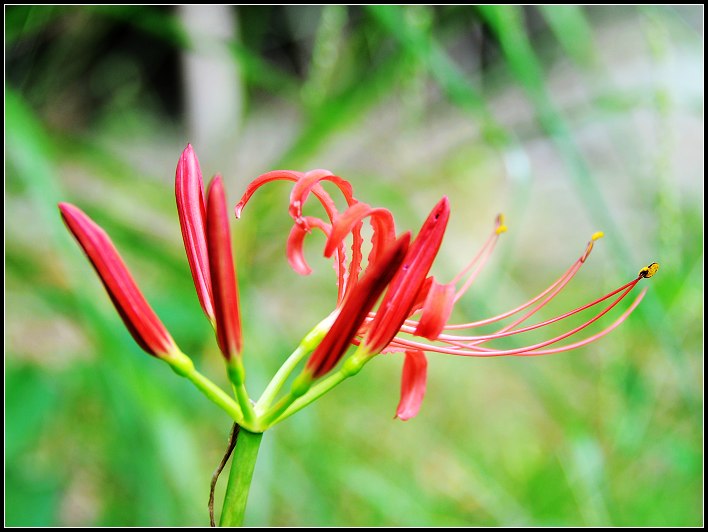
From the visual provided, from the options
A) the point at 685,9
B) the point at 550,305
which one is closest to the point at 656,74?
the point at 685,9

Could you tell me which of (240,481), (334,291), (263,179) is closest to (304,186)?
(263,179)

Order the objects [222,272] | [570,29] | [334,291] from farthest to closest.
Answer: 1. [334,291]
2. [570,29]
3. [222,272]

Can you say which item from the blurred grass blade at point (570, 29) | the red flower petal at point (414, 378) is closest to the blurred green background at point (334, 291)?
the blurred grass blade at point (570, 29)

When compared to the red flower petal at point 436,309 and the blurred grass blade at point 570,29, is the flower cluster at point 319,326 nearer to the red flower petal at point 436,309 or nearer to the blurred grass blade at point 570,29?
the red flower petal at point 436,309

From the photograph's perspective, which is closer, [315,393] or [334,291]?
[315,393]

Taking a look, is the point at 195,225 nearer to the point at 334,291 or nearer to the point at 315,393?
the point at 315,393

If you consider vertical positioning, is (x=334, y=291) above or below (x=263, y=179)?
below
